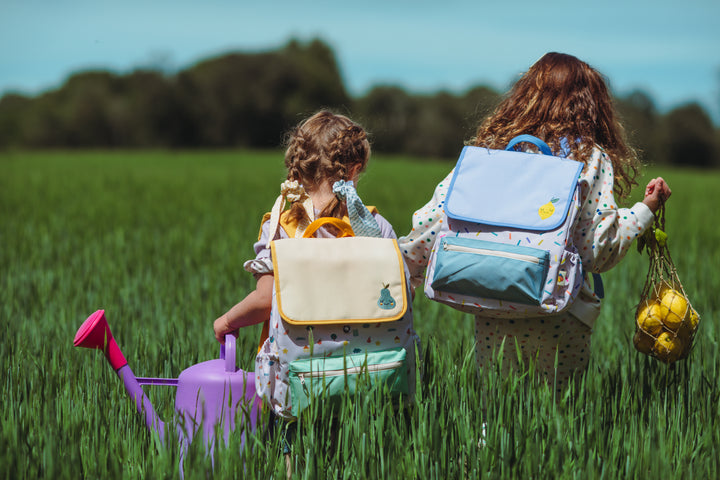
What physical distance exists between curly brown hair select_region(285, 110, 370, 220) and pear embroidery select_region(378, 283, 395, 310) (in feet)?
0.93

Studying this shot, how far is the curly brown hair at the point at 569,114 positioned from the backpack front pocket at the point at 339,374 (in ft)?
2.67

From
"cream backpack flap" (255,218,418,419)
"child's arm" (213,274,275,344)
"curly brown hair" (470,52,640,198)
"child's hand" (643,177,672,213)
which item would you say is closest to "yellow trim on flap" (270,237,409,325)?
"cream backpack flap" (255,218,418,419)

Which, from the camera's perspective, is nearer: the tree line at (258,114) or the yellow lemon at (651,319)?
the yellow lemon at (651,319)

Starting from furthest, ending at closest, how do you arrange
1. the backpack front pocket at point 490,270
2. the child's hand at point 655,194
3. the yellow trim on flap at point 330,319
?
the child's hand at point 655,194 < the backpack front pocket at point 490,270 < the yellow trim on flap at point 330,319

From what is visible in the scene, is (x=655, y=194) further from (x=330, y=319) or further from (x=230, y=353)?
(x=230, y=353)

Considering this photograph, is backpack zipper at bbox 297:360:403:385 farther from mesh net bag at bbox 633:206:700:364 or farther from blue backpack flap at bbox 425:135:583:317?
mesh net bag at bbox 633:206:700:364

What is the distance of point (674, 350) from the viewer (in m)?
2.21

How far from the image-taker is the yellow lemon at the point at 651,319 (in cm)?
222

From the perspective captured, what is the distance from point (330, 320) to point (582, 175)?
0.85 meters

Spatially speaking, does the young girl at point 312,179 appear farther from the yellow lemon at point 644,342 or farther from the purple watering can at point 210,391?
the yellow lemon at point 644,342

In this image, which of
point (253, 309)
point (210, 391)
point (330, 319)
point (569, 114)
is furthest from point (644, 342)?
point (210, 391)

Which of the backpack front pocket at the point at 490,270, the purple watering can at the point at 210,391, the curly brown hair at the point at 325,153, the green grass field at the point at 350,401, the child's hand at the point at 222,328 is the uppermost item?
the curly brown hair at the point at 325,153

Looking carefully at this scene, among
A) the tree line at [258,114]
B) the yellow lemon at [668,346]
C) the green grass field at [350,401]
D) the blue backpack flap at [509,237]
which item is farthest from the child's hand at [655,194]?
the tree line at [258,114]

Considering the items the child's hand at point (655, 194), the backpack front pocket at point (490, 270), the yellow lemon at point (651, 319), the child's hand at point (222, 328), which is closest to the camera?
the backpack front pocket at point (490, 270)
